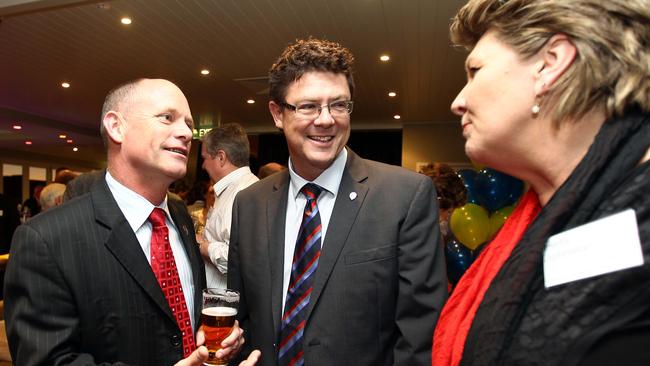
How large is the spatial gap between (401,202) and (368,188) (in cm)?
14

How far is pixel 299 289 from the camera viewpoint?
5.31 feet

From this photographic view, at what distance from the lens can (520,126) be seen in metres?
0.89

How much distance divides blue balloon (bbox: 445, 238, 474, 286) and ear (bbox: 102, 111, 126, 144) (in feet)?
9.74

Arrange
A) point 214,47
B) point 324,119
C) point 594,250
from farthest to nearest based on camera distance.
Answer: point 214,47 < point 324,119 < point 594,250

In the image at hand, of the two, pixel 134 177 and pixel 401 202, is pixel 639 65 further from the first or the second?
pixel 134 177

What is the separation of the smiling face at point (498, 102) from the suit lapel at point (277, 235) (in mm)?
906

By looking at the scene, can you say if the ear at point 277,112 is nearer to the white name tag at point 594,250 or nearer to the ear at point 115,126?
the ear at point 115,126

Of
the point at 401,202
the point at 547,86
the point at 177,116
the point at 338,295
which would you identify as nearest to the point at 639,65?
the point at 547,86

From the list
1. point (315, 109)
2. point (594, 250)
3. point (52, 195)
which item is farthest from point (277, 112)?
point (52, 195)

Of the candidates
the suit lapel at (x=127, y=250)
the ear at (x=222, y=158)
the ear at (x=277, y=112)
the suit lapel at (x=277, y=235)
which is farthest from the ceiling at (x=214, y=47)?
the suit lapel at (x=127, y=250)

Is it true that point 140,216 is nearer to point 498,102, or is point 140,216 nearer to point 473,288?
point 473,288

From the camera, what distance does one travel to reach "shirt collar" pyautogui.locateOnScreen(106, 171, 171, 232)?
1.60 meters

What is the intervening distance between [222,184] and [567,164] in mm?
2853

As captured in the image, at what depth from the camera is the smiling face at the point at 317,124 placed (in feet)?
5.69
